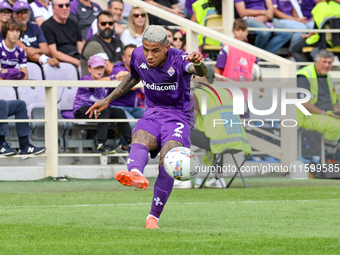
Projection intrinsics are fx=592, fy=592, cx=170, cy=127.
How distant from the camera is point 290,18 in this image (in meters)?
14.7

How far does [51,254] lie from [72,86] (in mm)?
6735

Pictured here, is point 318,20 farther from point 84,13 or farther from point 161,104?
point 161,104

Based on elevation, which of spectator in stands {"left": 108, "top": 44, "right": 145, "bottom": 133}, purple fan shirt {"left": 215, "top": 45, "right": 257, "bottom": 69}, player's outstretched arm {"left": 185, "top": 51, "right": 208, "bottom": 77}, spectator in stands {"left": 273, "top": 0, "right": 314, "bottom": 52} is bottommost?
spectator in stands {"left": 108, "top": 44, "right": 145, "bottom": 133}

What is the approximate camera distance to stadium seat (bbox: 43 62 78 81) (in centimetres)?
1095

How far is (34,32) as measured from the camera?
11102 mm

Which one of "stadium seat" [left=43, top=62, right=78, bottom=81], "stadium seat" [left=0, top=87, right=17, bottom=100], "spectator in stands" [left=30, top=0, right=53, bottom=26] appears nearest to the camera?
"stadium seat" [left=0, top=87, right=17, bottom=100]

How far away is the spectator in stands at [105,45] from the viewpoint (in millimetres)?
11102

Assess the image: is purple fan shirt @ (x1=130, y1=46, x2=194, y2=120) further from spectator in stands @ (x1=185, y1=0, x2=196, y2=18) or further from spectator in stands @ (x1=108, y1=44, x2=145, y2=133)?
spectator in stands @ (x1=185, y1=0, x2=196, y2=18)

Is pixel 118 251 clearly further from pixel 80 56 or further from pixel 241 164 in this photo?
pixel 80 56

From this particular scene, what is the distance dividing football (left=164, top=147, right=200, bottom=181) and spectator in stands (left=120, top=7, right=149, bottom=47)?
7183 millimetres

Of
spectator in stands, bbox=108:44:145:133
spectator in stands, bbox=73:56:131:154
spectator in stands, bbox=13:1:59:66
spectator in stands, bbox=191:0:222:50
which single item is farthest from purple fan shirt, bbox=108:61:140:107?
spectator in stands, bbox=191:0:222:50

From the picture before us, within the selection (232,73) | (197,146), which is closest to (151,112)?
(197,146)

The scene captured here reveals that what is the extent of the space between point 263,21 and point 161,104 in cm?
908

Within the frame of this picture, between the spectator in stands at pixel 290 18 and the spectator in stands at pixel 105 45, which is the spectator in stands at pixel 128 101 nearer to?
the spectator in stands at pixel 105 45
